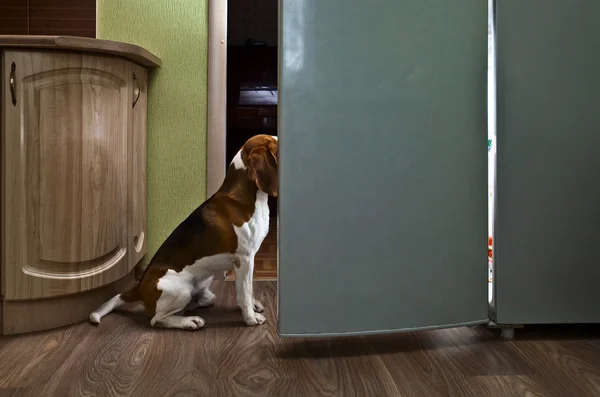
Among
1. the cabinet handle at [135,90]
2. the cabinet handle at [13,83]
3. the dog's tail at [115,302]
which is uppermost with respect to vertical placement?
the cabinet handle at [135,90]

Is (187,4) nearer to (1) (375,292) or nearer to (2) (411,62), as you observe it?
(2) (411,62)

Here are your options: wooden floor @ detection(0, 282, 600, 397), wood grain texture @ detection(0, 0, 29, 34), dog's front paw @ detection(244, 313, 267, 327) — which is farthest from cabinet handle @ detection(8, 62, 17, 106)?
wood grain texture @ detection(0, 0, 29, 34)

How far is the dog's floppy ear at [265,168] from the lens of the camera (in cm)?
188

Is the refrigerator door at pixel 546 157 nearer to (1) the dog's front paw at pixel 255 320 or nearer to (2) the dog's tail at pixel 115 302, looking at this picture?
(1) the dog's front paw at pixel 255 320

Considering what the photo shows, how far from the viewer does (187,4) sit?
2555 mm

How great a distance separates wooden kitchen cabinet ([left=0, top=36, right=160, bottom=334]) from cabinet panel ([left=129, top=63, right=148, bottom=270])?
0.41 feet

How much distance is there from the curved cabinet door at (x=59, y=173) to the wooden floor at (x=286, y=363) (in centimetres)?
19

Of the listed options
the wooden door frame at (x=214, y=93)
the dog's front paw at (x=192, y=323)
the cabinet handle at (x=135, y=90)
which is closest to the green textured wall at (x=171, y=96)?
the wooden door frame at (x=214, y=93)

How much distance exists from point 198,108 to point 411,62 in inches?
47.5

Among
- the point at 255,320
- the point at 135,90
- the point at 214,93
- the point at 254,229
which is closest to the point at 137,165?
the point at 135,90

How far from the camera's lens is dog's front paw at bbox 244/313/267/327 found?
75.1 inches

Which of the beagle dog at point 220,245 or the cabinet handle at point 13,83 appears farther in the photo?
the beagle dog at point 220,245

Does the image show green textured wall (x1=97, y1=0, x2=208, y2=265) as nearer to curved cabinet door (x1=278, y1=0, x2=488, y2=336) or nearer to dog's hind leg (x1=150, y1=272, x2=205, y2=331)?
dog's hind leg (x1=150, y1=272, x2=205, y2=331)

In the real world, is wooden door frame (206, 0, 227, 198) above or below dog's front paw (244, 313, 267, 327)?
above
